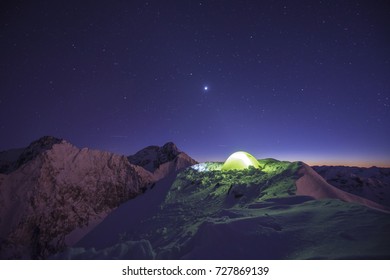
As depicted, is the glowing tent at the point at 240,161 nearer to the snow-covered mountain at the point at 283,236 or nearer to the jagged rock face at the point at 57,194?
the snow-covered mountain at the point at 283,236

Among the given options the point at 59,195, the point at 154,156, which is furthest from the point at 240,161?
the point at 154,156

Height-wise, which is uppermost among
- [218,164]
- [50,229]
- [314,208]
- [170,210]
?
[218,164]

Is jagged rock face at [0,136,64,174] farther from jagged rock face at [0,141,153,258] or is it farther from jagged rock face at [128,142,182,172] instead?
jagged rock face at [0,141,153,258]

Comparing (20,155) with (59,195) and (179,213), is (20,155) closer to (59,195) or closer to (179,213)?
(59,195)

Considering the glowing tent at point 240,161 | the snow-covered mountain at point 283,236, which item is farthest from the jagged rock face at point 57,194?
the snow-covered mountain at point 283,236

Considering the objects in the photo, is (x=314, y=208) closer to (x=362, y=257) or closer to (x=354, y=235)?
(x=354, y=235)

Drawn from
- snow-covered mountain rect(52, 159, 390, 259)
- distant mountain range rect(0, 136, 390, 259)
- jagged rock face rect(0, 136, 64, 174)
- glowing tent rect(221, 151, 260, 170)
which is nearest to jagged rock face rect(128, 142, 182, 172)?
jagged rock face rect(0, 136, 64, 174)
